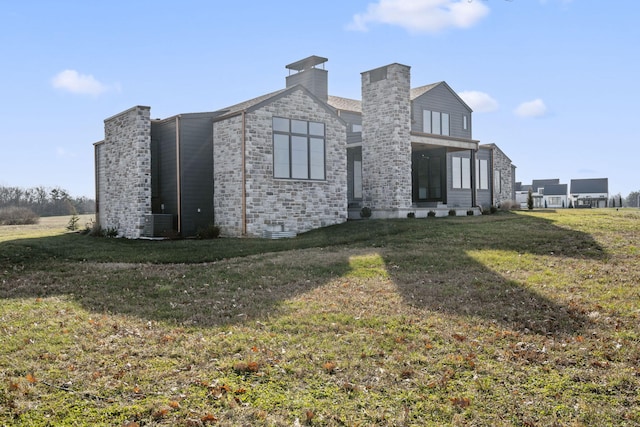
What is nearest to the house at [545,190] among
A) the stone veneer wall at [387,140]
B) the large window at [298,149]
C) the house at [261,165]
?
the stone veneer wall at [387,140]

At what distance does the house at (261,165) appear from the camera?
1895cm

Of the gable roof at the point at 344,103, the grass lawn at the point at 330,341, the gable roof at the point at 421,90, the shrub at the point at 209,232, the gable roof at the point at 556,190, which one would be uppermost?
the gable roof at the point at 421,90

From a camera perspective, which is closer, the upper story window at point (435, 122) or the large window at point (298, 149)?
the large window at point (298, 149)

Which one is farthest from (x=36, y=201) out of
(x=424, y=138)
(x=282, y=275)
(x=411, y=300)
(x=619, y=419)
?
(x=619, y=419)

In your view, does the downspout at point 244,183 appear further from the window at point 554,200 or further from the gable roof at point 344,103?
the window at point 554,200

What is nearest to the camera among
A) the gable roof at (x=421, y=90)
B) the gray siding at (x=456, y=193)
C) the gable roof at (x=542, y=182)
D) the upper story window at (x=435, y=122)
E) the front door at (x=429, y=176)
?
the front door at (x=429, y=176)

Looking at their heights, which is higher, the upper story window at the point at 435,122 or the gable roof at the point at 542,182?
the upper story window at the point at 435,122

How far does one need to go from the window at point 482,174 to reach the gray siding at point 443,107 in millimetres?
1988

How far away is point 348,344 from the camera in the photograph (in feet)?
21.6

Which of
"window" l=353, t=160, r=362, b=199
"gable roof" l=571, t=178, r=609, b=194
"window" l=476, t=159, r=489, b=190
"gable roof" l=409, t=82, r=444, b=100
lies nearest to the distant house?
"gable roof" l=571, t=178, r=609, b=194

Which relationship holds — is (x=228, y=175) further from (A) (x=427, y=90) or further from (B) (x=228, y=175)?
(A) (x=427, y=90)

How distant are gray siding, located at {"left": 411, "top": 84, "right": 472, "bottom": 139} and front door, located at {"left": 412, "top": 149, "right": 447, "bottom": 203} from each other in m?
3.65

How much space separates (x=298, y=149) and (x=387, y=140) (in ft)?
15.1

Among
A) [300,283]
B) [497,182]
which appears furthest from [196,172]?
[497,182]
